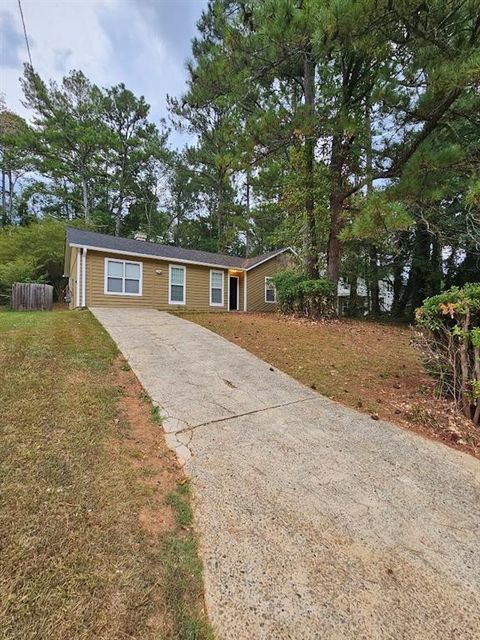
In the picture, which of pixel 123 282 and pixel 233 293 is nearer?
pixel 123 282

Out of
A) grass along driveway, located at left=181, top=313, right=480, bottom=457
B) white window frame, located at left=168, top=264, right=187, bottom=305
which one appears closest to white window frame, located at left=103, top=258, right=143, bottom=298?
white window frame, located at left=168, top=264, right=187, bottom=305

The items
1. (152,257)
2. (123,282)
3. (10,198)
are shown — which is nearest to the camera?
(123,282)

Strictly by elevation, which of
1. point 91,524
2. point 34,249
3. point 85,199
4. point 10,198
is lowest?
point 91,524

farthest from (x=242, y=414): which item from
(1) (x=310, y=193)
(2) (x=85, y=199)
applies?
(2) (x=85, y=199)

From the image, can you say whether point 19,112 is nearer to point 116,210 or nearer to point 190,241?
point 116,210

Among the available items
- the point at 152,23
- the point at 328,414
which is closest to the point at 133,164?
the point at 152,23

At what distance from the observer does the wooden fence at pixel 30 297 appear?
1303 centimetres

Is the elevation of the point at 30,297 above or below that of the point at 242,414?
above

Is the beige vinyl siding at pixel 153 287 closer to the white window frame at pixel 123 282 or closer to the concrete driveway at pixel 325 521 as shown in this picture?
the white window frame at pixel 123 282

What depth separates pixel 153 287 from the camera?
519 inches

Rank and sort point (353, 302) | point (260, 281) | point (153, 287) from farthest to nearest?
point (353, 302) → point (260, 281) → point (153, 287)

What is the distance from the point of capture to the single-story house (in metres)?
11.6

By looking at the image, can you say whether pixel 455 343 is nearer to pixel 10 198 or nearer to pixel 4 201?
pixel 10 198

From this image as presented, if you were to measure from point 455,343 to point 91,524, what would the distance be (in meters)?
3.95
